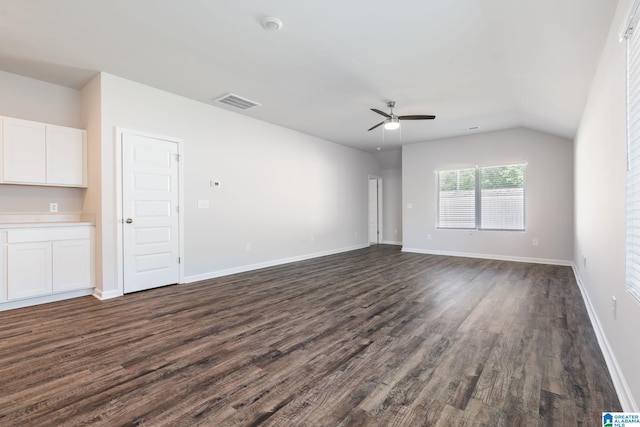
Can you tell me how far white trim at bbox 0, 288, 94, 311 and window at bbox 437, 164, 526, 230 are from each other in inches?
279

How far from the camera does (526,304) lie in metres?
3.48

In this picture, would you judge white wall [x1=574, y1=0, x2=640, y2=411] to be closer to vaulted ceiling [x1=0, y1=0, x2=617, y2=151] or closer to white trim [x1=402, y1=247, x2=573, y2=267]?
vaulted ceiling [x1=0, y1=0, x2=617, y2=151]

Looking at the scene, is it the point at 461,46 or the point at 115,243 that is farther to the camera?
the point at 115,243

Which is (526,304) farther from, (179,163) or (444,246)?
(179,163)

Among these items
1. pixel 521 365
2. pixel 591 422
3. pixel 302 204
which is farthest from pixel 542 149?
pixel 591 422

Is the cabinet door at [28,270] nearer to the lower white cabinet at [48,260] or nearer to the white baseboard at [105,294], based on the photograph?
the lower white cabinet at [48,260]

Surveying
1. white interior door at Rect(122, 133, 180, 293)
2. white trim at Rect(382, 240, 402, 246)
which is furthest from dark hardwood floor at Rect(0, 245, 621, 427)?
white trim at Rect(382, 240, 402, 246)

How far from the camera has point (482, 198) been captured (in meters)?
6.82

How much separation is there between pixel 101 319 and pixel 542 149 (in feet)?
25.7

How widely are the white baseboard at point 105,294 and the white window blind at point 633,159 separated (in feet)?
16.3

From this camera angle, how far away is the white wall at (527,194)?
5895mm

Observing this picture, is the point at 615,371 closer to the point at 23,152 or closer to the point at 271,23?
the point at 271,23

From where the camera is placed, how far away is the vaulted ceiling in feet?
8.23

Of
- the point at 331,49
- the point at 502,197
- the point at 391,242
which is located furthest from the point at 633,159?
the point at 391,242
